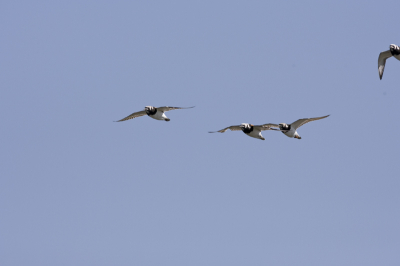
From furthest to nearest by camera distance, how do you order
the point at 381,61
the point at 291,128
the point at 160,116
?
the point at 381,61 < the point at 160,116 < the point at 291,128

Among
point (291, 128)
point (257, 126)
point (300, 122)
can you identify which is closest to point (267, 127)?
point (257, 126)

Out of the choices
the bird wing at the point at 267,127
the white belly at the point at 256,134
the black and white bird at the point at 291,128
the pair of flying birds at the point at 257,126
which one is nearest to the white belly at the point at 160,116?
the pair of flying birds at the point at 257,126

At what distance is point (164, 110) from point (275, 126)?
12.5 metres

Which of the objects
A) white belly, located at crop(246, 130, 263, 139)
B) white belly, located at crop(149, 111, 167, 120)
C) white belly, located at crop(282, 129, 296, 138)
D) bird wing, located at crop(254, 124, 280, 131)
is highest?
white belly, located at crop(149, 111, 167, 120)

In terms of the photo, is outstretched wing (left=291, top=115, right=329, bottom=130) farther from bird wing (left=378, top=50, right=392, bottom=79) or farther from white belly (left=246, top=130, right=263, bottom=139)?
bird wing (left=378, top=50, right=392, bottom=79)

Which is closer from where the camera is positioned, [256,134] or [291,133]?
[291,133]

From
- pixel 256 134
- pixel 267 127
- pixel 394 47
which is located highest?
pixel 394 47

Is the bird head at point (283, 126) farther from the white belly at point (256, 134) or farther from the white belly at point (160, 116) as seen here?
the white belly at point (160, 116)

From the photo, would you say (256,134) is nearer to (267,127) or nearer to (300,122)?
(267,127)

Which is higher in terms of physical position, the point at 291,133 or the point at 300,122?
the point at 300,122

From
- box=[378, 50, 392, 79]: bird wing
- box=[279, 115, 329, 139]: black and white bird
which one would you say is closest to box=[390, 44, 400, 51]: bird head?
box=[378, 50, 392, 79]: bird wing

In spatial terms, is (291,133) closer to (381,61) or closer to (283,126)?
(283,126)

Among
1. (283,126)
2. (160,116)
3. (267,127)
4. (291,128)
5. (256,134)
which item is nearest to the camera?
(267,127)

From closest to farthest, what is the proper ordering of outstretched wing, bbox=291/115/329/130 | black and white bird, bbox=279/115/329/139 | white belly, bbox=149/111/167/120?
outstretched wing, bbox=291/115/329/130, black and white bird, bbox=279/115/329/139, white belly, bbox=149/111/167/120
